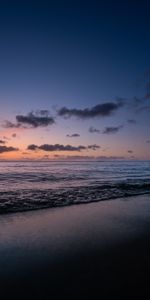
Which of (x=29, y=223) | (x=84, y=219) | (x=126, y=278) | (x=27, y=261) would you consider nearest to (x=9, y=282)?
(x=27, y=261)

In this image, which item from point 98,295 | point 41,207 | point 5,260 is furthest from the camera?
point 41,207

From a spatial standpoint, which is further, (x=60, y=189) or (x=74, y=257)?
(x=60, y=189)

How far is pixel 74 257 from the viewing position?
211 inches

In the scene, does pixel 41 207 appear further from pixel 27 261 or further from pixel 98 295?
pixel 98 295

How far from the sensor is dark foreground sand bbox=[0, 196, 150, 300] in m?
4.02

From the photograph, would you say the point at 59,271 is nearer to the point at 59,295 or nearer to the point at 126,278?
the point at 59,295

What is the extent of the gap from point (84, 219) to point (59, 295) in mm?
5134

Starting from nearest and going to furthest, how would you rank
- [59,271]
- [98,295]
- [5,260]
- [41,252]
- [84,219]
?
[98,295] < [59,271] < [5,260] < [41,252] < [84,219]

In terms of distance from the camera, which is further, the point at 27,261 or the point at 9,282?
the point at 27,261

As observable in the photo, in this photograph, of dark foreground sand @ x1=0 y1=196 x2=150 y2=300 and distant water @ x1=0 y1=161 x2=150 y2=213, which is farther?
distant water @ x1=0 y1=161 x2=150 y2=213

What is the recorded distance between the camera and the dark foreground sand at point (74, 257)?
13.2ft

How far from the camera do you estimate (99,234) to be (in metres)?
7.09

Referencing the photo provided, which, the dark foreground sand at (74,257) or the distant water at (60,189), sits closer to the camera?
the dark foreground sand at (74,257)

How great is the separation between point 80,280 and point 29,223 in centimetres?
429
